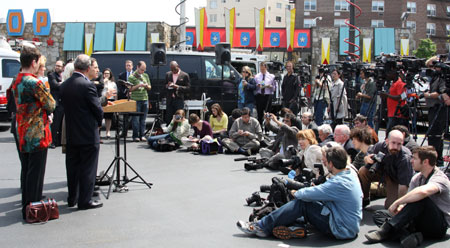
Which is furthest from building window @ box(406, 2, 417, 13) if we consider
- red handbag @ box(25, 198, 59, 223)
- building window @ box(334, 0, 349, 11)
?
red handbag @ box(25, 198, 59, 223)

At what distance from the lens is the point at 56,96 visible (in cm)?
1023

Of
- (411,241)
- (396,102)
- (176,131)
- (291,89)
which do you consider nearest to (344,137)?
(411,241)

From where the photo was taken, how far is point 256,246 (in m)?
4.54

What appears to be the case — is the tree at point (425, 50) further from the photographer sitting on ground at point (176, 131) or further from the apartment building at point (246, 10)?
the photographer sitting on ground at point (176, 131)

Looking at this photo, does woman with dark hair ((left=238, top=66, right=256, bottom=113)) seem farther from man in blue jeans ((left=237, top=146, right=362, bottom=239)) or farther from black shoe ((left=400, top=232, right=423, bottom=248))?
black shoe ((left=400, top=232, right=423, bottom=248))

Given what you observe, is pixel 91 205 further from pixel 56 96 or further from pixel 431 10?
pixel 431 10

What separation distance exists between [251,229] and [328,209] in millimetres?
799

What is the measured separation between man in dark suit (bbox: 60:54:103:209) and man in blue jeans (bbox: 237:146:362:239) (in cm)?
217

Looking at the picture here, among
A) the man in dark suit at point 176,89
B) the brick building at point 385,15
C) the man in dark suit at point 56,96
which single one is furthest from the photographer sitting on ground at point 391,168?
the brick building at point 385,15

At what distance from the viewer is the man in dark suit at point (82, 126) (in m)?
5.51

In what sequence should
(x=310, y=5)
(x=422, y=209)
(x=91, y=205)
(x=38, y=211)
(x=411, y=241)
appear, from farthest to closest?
(x=310, y=5)
(x=91, y=205)
(x=38, y=211)
(x=422, y=209)
(x=411, y=241)

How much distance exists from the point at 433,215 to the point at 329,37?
25229 mm

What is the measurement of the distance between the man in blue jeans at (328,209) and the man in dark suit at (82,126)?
2.17m

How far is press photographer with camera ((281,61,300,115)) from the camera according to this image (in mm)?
11891
